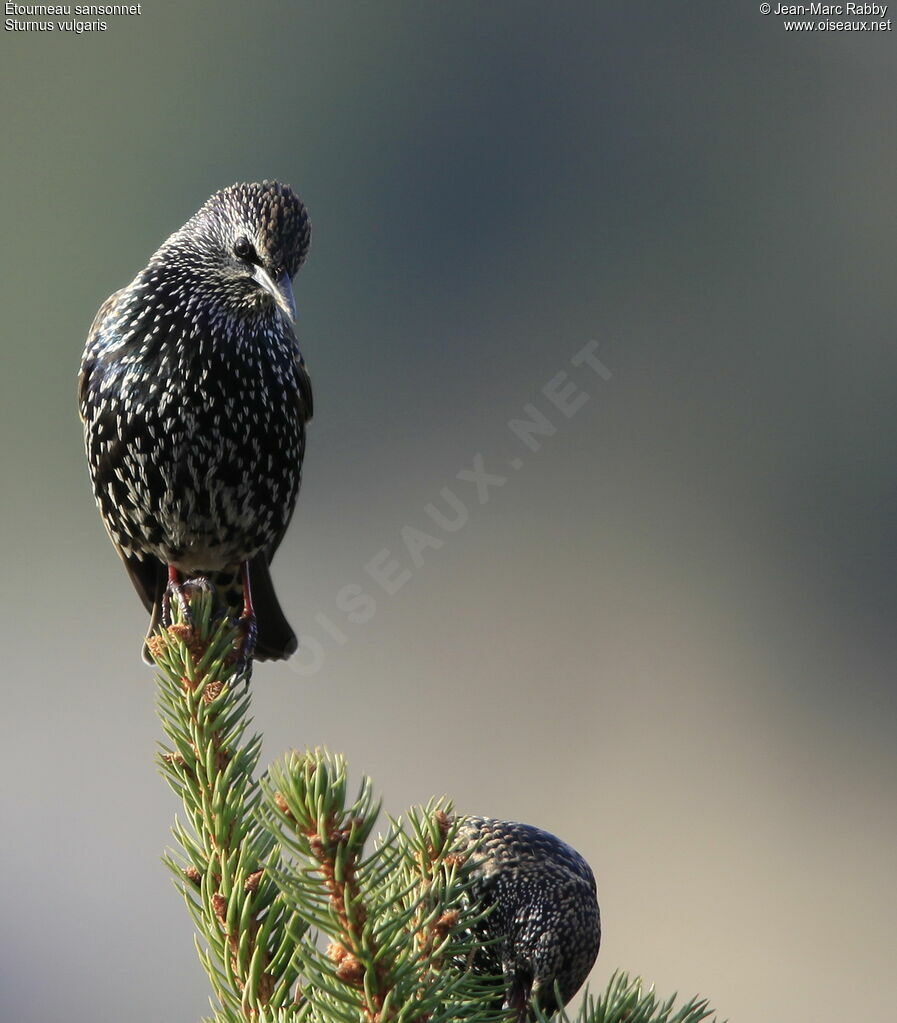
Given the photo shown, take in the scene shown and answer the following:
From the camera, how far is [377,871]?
1393 mm

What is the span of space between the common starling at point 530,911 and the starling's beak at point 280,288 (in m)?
1.04

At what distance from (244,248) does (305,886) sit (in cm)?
181

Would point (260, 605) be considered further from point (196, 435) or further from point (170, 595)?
point (196, 435)

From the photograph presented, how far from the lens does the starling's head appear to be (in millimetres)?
2736

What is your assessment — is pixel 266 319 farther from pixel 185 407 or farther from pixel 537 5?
pixel 537 5

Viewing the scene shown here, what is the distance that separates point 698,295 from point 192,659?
12223 millimetres

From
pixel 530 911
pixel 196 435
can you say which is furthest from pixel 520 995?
pixel 196 435

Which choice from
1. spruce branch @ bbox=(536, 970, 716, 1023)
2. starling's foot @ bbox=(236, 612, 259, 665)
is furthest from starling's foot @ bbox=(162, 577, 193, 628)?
spruce branch @ bbox=(536, 970, 716, 1023)

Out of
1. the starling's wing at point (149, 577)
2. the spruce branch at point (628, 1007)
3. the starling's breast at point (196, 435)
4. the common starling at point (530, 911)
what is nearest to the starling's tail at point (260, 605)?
the starling's wing at point (149, 577)

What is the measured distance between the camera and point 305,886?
1.32 m

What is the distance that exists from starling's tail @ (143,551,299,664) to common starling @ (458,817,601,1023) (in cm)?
120

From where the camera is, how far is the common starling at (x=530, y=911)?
2074 millimetres

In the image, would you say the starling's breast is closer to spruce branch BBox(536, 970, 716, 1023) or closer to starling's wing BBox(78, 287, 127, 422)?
starling's wing BBox(78, 287, 127, 422)

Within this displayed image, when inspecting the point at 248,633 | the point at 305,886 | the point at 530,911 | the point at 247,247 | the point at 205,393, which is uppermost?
the point at 247,247
